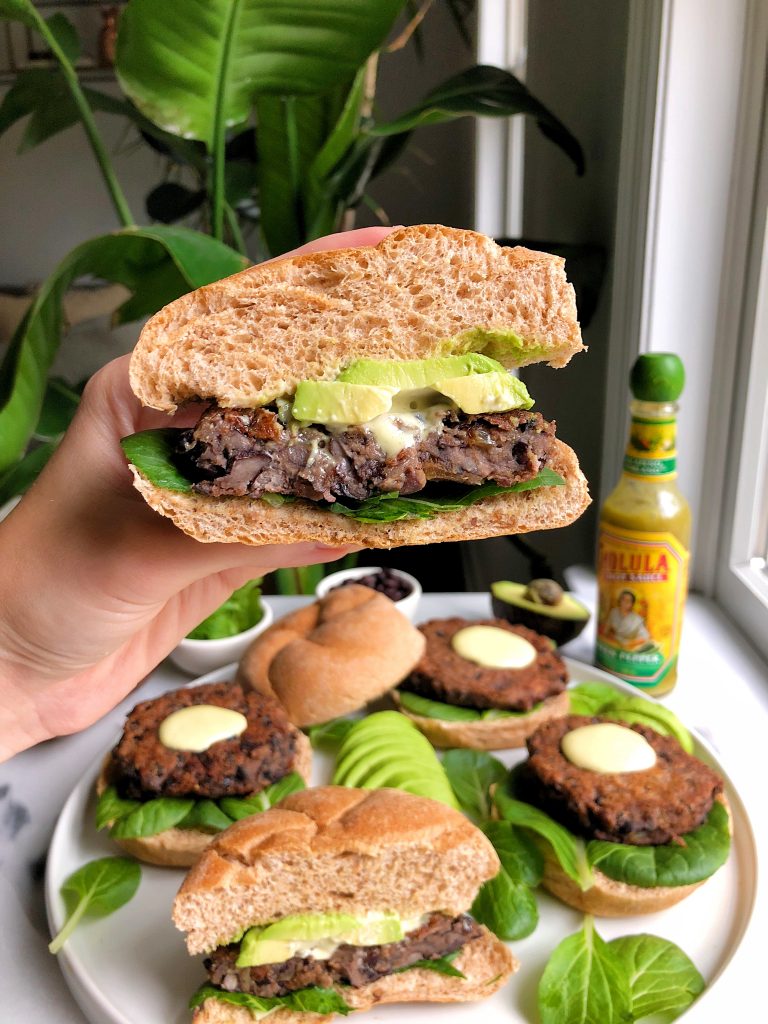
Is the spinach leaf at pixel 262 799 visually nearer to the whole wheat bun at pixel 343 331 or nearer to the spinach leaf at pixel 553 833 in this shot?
the spinach leaf at pixel 553 833

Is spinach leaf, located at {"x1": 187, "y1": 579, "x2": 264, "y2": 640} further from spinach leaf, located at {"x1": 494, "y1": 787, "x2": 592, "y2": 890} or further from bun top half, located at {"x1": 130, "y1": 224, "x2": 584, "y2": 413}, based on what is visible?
bun top half, located at {"x1": 130, "y1": 224, "x2": 584, "y2": 413}

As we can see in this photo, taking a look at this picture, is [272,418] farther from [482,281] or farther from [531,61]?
[531,61]

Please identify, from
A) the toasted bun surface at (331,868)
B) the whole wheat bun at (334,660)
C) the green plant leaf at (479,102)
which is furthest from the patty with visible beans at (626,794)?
the green plant leaf at (479,102)

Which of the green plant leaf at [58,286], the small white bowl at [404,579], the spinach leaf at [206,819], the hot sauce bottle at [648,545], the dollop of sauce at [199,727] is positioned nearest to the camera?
the spinach leaf at [206,819]

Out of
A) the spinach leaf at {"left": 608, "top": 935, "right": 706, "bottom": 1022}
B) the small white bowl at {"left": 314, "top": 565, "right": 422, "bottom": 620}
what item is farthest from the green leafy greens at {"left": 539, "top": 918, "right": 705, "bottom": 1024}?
the small white bowl at {"left": 314, "top": 565, "right": 422, "bottom": 620}

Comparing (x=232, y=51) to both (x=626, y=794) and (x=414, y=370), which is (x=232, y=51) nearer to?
(x=414, y=370)
